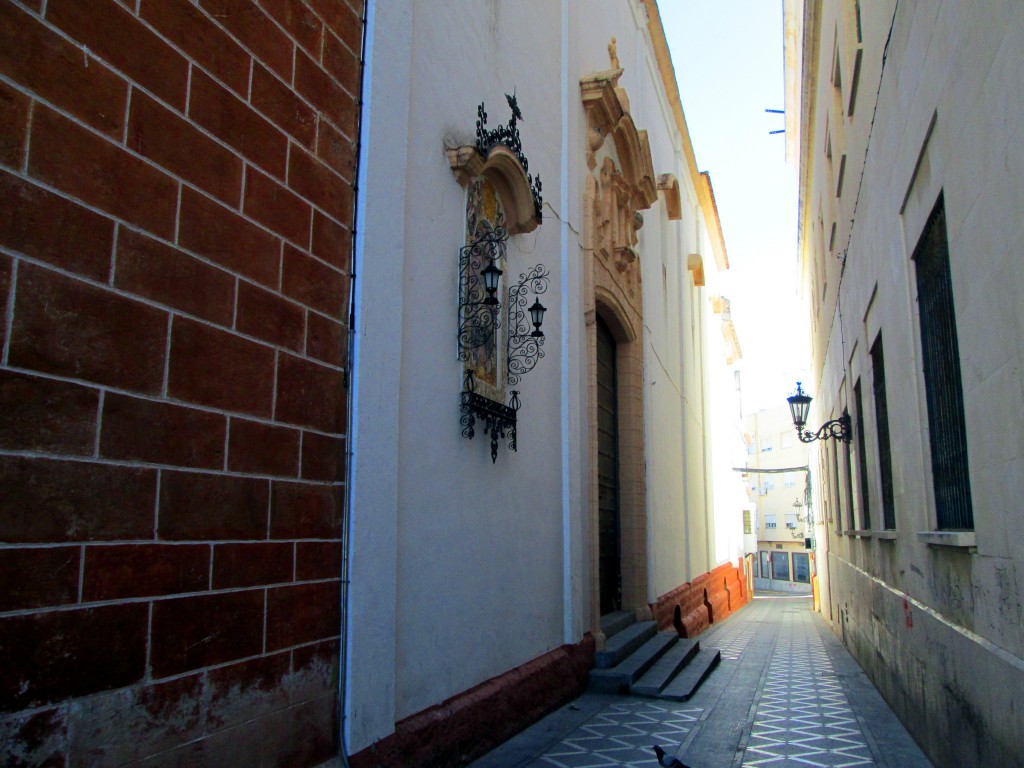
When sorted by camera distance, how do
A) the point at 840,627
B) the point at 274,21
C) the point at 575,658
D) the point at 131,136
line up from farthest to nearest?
the point at 840,627, the point at 575,658, the point at 274,21, the point at 131,136

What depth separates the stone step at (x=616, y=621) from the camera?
934 cm

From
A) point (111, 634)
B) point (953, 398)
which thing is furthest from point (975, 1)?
point (111, 634)

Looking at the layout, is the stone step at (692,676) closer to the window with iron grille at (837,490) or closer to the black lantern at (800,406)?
the black lantern at (800,406)

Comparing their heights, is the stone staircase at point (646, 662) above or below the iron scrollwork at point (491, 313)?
below

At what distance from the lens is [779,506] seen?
5162 centimetres

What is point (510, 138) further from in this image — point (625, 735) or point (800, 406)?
point (800, 406)

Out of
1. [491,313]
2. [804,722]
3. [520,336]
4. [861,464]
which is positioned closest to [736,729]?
[804,722]

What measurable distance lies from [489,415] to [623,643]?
4002mm

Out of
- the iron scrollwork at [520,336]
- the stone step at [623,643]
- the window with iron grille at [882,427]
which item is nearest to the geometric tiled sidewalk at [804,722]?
the stone step at [623,643]

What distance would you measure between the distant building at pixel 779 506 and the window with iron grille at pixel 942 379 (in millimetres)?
44313

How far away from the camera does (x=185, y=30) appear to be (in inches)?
130

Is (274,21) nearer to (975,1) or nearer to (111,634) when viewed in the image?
(111,634)

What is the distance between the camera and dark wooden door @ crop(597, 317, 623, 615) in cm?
1063

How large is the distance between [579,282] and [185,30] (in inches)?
233
